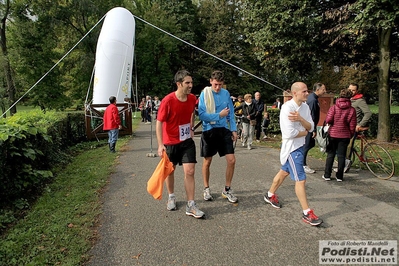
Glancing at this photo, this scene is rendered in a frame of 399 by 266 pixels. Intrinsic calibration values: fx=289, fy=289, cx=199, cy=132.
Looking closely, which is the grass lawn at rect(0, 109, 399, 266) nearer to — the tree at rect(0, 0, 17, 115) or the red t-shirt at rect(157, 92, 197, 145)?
the red t-shirt at rect(157, 92, 197, 145)

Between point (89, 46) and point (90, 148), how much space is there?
2336 centimetres

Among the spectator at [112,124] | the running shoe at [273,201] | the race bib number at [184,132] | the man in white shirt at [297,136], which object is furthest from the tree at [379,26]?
the spectator at [112,124]

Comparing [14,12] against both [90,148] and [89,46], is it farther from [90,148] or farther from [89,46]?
[90,148]

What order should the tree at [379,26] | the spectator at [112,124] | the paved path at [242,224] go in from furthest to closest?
the spectator at [112,124] → the tree at [379,26] → the paved path at [242,224]

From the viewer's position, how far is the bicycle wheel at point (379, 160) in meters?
5.69

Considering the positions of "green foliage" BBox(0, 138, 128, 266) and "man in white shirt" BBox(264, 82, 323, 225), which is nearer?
"green foliage" BBox(0, 138, 128, 266)

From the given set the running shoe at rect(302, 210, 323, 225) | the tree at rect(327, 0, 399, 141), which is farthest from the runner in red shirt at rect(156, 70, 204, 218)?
the tree at rect(327, 0, 399, 141)

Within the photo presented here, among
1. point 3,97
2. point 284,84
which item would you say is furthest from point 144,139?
point 284,84

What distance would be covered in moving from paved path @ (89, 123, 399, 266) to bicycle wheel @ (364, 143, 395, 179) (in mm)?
328

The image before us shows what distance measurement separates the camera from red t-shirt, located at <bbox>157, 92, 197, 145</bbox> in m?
3.80

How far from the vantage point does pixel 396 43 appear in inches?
480

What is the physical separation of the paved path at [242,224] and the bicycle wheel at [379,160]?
0.33 m

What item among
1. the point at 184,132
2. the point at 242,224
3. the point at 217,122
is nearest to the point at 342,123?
the point at 217,122

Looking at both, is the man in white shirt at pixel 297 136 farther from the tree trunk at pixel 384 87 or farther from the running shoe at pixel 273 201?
the tree trunk at pixel 384 87
